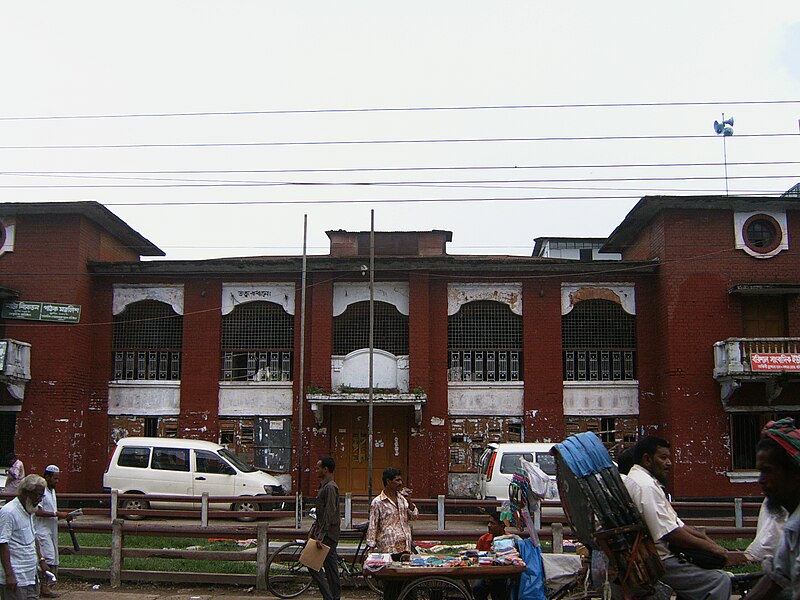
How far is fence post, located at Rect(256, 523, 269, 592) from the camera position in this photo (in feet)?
36.8

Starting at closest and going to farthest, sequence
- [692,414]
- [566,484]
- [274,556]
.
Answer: [566,484], [274,556], [692,414]

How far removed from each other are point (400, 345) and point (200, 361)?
19.1 feet

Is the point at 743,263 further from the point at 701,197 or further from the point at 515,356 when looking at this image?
the point at 515,356

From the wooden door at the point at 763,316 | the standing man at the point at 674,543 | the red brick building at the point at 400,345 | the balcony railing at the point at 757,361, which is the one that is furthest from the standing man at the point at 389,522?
the wooden door at the point at 763,316

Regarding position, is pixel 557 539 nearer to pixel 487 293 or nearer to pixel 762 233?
pixel 487 293

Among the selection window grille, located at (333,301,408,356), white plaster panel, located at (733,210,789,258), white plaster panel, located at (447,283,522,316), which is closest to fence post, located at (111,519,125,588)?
window grille, located at (333,301,408,356)

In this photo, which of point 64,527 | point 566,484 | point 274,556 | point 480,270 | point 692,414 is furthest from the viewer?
point 480,270

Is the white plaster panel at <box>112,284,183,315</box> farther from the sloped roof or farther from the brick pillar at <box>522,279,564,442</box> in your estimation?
the brick pillar at <box>522,279,564,442</box>

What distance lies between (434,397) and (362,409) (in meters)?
2.09

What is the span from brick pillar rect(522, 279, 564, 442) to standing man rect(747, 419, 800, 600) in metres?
18.4

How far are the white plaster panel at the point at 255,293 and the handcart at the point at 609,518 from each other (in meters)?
17.8

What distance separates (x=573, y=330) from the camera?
76.6ft

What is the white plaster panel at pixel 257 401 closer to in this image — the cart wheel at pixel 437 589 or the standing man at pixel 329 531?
the standing man at pixel 329 531

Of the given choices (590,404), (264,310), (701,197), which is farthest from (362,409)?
(701,197)
